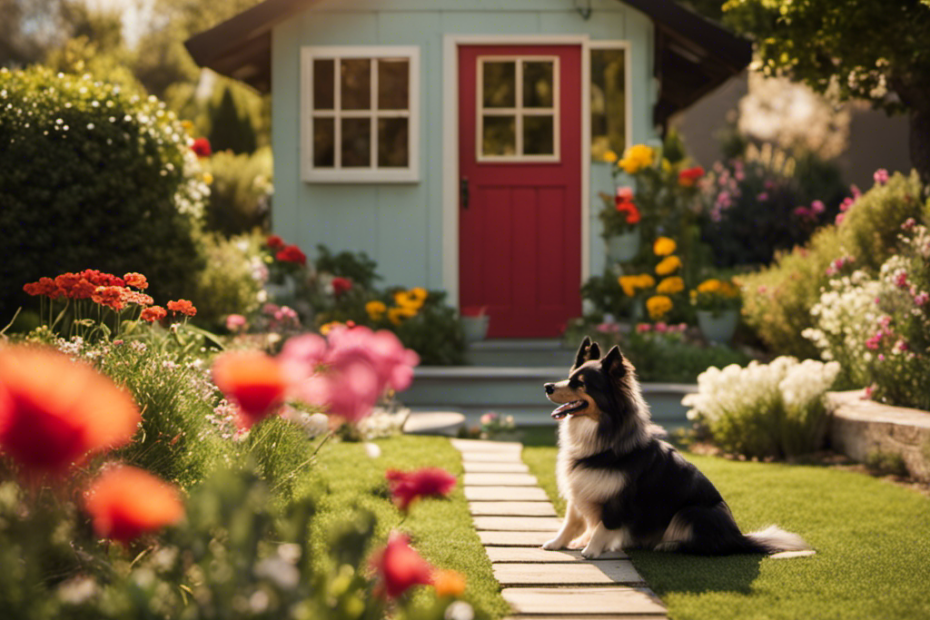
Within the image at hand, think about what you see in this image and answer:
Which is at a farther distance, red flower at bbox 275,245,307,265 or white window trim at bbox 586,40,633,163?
white window trim at bbox 586,40,633,163

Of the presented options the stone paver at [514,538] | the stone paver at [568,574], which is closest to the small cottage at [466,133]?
the stone paver at [514,538]

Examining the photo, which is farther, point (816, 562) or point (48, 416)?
point (816, 562)

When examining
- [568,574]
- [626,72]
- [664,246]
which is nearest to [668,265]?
[664,246]

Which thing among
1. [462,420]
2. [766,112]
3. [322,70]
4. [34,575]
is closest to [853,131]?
[766,112]

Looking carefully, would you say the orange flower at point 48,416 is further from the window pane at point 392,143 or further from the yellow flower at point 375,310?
the window pane at point 392,143

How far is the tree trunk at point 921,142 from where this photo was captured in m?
9.56

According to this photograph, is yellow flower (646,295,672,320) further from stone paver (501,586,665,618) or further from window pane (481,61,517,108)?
stone paver (501,586,665,618)

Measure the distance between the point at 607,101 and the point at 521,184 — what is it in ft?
3.82

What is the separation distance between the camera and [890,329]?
664 cm

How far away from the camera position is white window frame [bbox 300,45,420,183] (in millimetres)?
9750

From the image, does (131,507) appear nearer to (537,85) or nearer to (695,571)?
(695,571)

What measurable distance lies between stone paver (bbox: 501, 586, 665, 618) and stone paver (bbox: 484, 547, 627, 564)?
1.37 ft

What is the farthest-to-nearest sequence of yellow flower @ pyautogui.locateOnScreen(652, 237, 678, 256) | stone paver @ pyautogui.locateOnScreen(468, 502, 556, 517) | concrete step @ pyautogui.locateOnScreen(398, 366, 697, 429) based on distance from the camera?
1. yellow flower @ pyautogui.locateOnScreen(652, 237, 678, 256)
2. concrete step @ pyautogui.locateOnScreen(398, 366, 697, 429)
3. stone paver @ pyautogui.locateOnScreen(468, 502, 556, 517)

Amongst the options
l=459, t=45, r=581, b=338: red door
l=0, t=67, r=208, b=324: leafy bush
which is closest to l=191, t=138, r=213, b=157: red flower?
l=0, t=67, r=208, b=324: leafy bush
